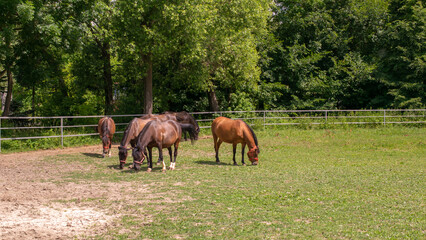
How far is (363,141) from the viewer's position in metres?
18.6

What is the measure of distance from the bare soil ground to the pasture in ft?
0.06

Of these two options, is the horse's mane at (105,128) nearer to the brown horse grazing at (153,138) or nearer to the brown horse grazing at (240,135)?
the brown horse grazing at (153,138)

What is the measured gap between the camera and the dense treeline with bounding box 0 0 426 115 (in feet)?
57.8

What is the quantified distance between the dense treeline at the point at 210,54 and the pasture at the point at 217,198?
5.98 metres

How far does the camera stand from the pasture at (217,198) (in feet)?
19.7

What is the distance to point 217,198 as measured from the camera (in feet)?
26.2

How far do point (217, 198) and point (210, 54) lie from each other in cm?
1484

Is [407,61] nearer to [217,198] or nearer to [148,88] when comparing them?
[148,88]

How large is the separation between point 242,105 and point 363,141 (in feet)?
28.2

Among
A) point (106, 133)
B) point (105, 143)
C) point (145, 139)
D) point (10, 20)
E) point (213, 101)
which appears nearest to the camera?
point (145, 139)

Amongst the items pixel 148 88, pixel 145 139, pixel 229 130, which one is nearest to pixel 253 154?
pixel 229 130

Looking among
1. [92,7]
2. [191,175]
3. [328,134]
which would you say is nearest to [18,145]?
[92,7]

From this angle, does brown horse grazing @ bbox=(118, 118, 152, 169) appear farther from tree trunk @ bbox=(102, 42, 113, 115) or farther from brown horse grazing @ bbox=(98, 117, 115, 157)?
tree trunk @ bbox=(102, 42, 113, 115)

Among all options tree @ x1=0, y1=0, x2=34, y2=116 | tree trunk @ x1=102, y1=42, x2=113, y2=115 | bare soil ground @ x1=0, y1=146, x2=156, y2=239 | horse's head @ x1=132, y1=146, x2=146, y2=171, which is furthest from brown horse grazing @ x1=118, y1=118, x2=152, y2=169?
tree trunk @ x1=102, y1=42, x2=113, y2=115
